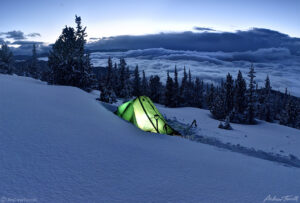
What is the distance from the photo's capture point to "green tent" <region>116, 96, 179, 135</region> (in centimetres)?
838

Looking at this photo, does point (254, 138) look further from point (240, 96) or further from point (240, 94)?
point (240, 94)

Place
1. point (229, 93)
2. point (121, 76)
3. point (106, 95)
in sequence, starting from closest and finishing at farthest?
point (106, 95) → point (229, 93) → point (121, 76)

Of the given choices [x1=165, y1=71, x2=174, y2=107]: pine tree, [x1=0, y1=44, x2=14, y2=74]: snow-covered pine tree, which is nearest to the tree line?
[x1=165, y1=71, x2=174, y2=107]: pine tree

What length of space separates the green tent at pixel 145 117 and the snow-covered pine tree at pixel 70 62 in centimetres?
2361

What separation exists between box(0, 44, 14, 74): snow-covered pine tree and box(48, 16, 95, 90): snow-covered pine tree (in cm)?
1987

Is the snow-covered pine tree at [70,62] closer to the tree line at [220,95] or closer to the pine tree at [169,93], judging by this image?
the tree line at [220,95]

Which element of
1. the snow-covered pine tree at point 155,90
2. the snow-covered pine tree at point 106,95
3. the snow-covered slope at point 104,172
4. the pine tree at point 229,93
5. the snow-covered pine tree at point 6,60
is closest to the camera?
the snow-covered slope at point 104,172

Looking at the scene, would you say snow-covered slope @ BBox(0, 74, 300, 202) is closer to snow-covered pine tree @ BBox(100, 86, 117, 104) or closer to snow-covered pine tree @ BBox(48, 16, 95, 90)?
snow-covered pine tree @ BBox(100, 86, 117, 104)

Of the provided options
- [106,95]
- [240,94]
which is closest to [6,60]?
[106,95]

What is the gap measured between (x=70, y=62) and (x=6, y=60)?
2719cm

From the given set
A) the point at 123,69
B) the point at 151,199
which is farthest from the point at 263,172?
the point at 123,69

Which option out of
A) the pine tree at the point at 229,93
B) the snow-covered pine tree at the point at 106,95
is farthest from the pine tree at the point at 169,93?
the snow-covered pine tree at the point at 106,95

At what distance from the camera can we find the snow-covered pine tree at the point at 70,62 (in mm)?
30156

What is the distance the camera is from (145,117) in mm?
8727
